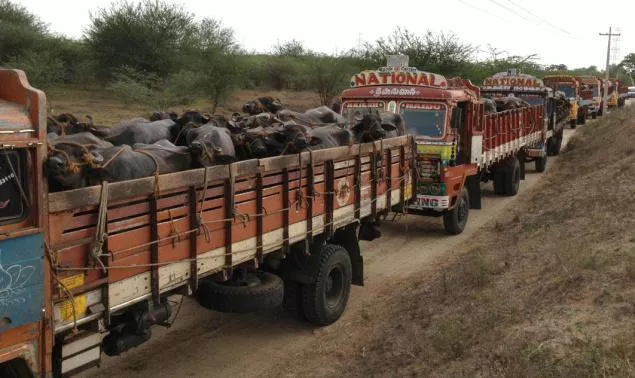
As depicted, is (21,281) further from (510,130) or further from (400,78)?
(510,130)

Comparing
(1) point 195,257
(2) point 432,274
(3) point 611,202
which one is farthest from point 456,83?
(1) point 195,257

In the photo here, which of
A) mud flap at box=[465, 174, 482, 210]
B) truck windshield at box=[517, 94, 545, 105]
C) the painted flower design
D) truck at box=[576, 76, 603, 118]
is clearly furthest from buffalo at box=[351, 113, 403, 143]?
truck at box=[576, 76, 603, 118]

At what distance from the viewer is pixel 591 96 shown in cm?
3406

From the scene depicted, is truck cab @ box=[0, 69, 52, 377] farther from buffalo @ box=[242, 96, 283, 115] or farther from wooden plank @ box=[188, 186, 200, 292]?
buffalo @ box=[242, 96, 283, 115]

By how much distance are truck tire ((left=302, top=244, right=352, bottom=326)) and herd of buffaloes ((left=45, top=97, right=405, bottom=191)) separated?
1126 millimetres

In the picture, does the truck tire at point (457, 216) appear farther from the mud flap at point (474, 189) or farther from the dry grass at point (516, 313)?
the dry grass at point (516, 313)

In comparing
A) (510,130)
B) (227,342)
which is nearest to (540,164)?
(510,130)

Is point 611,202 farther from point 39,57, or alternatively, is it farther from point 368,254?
point 39,57

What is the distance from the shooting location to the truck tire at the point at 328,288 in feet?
20.3

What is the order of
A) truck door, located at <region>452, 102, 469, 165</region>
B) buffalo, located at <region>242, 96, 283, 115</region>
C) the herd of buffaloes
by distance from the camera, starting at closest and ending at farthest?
the herd of buffaloes → buffalo, located at <region>242, 96, 283, 115</region> → truck door, located at <region>452, 102, 469, 165</region>

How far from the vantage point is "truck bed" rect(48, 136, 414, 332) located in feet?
11.7

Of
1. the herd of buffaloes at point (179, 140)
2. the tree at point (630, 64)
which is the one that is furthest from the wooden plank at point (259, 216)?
the tree at point (630, 64)

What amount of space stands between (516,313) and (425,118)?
5.02m

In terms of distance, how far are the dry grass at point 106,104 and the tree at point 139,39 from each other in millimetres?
2077
